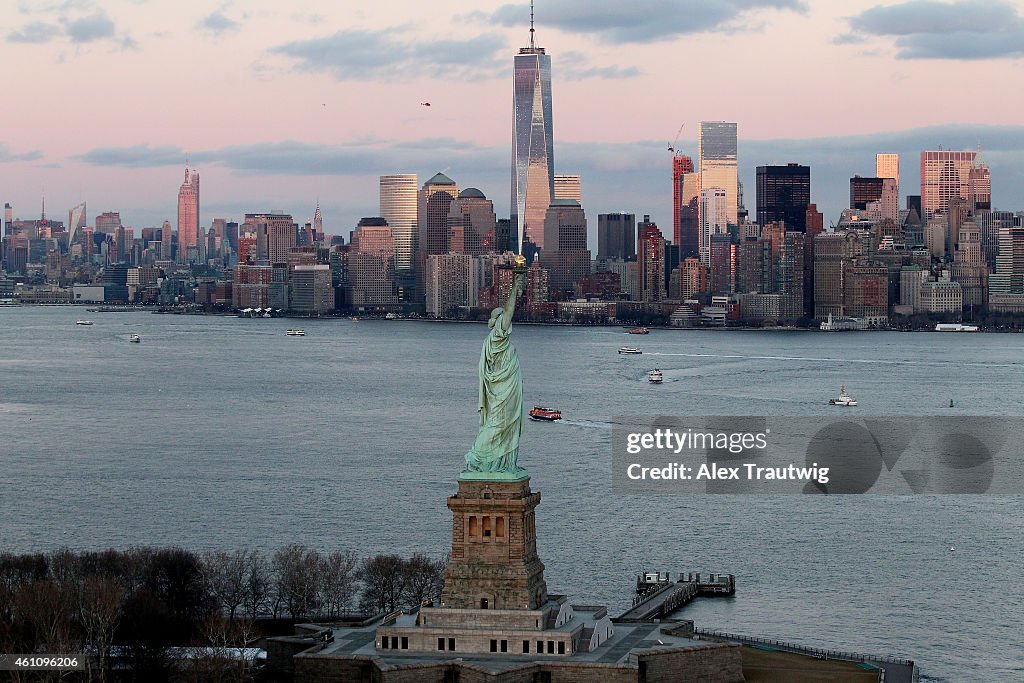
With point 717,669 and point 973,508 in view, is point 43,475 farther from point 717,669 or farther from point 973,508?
point 717,669

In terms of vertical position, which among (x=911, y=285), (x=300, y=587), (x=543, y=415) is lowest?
(x=300, y=587)

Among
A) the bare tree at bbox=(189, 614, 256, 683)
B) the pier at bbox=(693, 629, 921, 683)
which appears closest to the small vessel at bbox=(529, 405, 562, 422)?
the pier at bbox=(693, 629, 921, 683)

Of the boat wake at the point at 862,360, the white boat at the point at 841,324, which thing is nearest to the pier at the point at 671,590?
the boat wake at the point at 862,360

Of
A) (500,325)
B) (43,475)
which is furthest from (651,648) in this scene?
(43,475)

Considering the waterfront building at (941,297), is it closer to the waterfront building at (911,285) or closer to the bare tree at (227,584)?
the waterfront building at (911,285)

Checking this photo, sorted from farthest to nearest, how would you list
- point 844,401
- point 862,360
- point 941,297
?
point 941,297, point 862,360, point 844,401

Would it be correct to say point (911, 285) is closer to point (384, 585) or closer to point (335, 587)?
point (384, 585)

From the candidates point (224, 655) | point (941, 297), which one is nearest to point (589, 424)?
point (224, 655)
